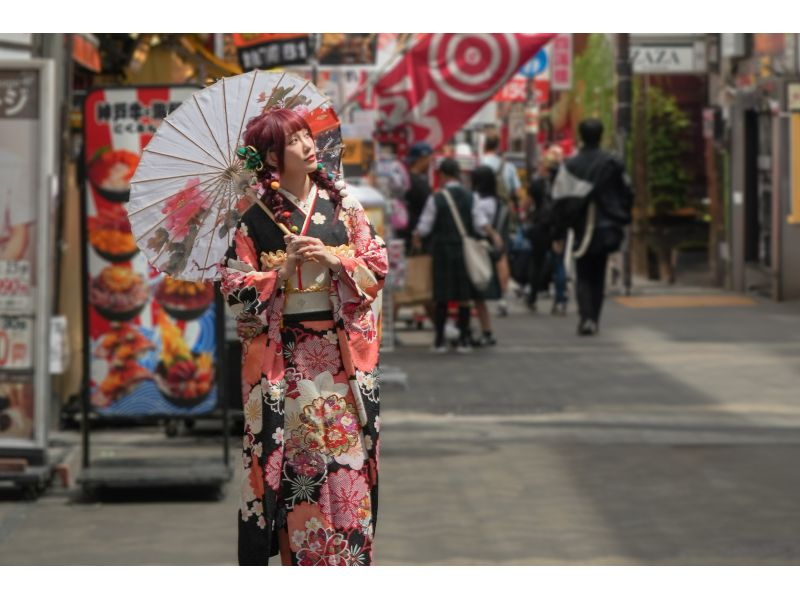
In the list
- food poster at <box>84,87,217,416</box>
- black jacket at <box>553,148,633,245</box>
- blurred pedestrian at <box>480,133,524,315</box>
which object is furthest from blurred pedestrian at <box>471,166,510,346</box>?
food poster at <box>84,87,217,416</box>

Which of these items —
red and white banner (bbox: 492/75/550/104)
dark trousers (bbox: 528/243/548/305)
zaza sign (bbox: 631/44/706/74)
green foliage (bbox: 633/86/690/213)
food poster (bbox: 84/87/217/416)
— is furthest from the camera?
red and white banner (bbox: 492/75/550/104)

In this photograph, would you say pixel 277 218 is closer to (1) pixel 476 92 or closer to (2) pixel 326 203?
(2) pixel 326 203

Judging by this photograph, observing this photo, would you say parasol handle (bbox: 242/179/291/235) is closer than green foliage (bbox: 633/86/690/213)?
Yes

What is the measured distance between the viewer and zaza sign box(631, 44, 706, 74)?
24078 mm

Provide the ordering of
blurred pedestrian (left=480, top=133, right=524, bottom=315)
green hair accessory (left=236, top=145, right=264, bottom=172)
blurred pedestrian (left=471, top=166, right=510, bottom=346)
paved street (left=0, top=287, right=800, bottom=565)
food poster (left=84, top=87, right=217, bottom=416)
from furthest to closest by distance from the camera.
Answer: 1. blurred pedestrian (left=480, top=133, right=524, bottom=315)
2. blurred pedestrian (left=471, top=166, right=510, bottom=346)
3. food poster (left=84, top=87, right=217, bottom=416)
4. paved street (left=0, top=287, right=800, bottom=565)
5. green hair accessory (left=236, top=145, right=264, bottom=172)

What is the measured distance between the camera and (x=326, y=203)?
544cm

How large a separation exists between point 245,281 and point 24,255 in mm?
4021

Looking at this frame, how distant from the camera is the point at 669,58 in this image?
24125mm

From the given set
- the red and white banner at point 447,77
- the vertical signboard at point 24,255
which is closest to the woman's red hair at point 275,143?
the vertical signboard at point 24,255

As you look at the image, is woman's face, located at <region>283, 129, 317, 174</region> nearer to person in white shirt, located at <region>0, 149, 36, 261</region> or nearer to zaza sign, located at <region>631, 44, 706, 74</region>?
person in white shirt, located at <region>0, 149, 36, 261</region>

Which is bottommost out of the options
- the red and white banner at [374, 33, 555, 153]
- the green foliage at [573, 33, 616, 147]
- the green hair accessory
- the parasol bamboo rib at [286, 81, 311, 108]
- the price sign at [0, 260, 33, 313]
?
the price sign at [0, 260, 33, 313]

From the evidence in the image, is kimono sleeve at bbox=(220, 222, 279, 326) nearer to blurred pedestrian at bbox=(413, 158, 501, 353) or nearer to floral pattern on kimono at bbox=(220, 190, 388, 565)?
floral pattern on kimono at bbox=(220, 190, 388, 565)

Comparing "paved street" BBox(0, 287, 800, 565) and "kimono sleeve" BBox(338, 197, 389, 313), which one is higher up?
"kimono sleeve" BBox(338, 197, 389, 313)

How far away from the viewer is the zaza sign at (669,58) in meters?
24.1
